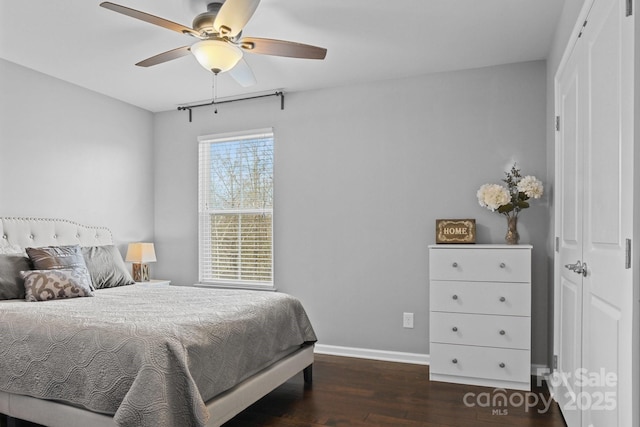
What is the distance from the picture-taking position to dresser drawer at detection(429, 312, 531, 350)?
3197 mm

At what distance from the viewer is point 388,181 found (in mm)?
3977

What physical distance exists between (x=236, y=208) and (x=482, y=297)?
2.58 metres

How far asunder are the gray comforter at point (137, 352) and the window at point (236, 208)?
1.66 meters

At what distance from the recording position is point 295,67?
3.71 metres

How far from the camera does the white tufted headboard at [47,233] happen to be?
3.46 m

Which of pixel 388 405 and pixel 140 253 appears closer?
pixel 388 405

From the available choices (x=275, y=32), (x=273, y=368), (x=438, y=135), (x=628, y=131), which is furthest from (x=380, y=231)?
(x=628, y=131)

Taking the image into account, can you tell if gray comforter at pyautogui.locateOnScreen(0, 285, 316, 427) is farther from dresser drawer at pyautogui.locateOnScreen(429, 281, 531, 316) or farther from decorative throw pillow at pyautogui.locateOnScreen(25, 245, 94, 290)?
dresser drawer at pyautogui.locateOnScreen(429, 281, 531, 316)

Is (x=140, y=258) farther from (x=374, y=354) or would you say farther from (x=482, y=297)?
(x=482, y=297)

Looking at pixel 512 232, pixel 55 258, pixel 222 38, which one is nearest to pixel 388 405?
pixel 512 232

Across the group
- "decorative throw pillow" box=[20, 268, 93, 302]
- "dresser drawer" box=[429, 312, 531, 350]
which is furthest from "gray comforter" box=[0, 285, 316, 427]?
"dresser drawer" box=[429, 312, 531, 350]

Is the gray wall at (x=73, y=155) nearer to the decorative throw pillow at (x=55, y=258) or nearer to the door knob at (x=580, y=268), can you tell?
the decorative throw pillow at (x=55, y=258)

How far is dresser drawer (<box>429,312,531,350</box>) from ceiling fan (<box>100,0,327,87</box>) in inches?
84.2

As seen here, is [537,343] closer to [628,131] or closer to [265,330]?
[265,330]
